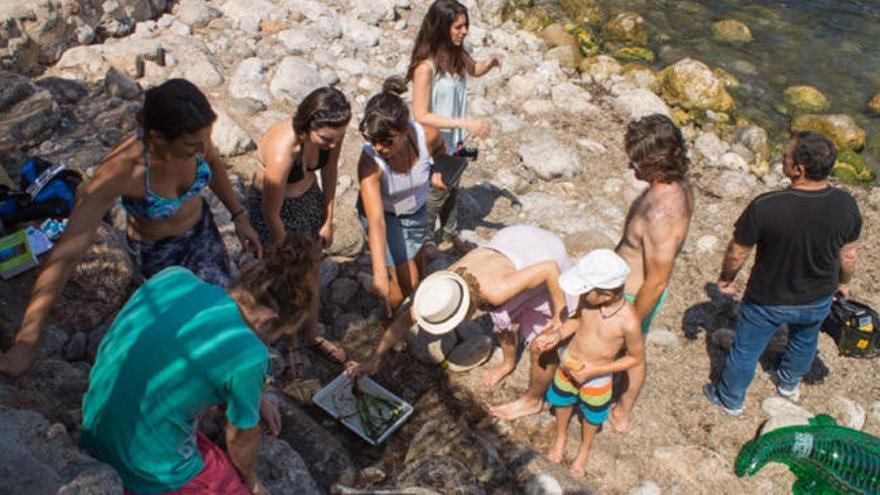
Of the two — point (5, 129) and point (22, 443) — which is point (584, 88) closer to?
point (5, 129)

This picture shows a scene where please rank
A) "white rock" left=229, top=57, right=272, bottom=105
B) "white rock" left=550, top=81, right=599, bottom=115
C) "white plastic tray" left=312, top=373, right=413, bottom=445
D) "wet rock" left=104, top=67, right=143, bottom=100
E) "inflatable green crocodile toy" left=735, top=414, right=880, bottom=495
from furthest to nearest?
"white rock" left=550, top=81, right=599, bottom=115, "white rock" left=229, top=57, right=272, bottom=105, "wet rock" left=104, top=67, right=143, bottom=100, "white plastic tray" left=312, top=373, right=413, bottom=445, "inflatable green crocodile toy" left=735, top=414, right=880, bottom=495

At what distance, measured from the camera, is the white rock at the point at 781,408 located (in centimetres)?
519

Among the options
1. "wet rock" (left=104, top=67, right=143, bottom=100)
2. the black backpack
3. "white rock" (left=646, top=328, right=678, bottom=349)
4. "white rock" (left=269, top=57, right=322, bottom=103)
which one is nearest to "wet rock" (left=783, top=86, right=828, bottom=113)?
the black backpack

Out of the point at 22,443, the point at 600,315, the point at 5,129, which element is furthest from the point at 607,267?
the point at 5,129

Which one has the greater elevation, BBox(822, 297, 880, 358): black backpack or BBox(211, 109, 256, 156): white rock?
BBox(211, 109, 256, 156): white rock

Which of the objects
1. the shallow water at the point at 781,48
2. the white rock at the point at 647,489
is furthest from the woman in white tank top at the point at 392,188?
the shallow water at the point at 781,48

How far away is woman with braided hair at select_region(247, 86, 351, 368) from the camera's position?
4.09 metres

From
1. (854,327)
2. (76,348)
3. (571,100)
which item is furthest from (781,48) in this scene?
(76,348)

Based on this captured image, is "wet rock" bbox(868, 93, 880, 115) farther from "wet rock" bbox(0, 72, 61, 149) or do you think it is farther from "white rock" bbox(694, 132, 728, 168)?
"wet rock" bbox(0, 72, 61, 149)

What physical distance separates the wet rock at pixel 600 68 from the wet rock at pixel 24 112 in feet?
23.4

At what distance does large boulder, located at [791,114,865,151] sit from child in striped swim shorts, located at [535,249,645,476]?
280 inches

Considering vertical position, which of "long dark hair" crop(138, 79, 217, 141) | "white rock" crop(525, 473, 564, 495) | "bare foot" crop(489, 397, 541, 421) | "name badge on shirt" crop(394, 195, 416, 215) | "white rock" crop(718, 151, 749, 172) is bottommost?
"white rock" crop(718, 151, 749, 172)

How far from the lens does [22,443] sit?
9.21ft

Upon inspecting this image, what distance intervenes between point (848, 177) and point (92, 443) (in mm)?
9029
